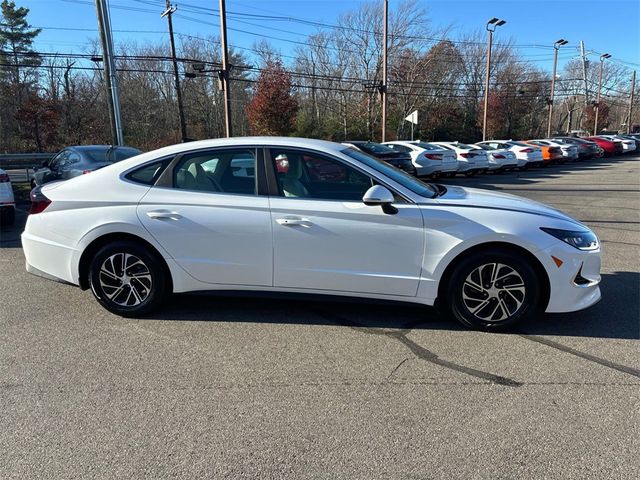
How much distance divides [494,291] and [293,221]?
1.74 metres

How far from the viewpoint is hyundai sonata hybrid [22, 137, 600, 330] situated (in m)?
3.88

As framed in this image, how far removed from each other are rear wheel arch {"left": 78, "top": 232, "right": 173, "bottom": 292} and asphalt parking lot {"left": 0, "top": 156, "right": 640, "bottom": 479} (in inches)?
13.7

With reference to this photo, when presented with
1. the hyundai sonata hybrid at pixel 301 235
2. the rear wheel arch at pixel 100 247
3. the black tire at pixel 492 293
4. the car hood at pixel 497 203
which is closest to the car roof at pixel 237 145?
the hyundai sonata hybrid at pixel 301 235

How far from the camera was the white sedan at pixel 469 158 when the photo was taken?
19.6 m

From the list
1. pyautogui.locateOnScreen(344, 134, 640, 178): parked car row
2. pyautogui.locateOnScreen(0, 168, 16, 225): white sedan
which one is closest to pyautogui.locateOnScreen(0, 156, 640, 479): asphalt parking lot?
pyautogui.locateOnScreen(0, 168, 16, 225): white sedan

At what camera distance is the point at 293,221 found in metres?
3.99

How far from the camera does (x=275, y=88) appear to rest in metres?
30.8

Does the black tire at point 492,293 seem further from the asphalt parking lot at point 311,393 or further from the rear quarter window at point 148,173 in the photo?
the rear quarter window at point 148,173

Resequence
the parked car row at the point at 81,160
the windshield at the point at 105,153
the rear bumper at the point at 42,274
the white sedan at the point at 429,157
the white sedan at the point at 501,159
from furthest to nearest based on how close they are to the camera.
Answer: the white sedan at the point at 501,159 < the white sedan at the point at 429,157 < the windshield at the point at 105,153 < the parked car row at the point at 81,160 < the rear bumper at the point at 42,274

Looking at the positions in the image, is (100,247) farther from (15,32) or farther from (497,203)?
(15,32)

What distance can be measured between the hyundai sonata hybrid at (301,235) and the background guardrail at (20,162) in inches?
656

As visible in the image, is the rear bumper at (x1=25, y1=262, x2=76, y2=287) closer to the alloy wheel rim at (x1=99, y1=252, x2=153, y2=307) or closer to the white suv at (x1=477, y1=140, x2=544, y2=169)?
the alloy wheel rim at (x1=99, y1=252, x2=153, y2=307)

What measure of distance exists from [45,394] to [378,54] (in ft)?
155

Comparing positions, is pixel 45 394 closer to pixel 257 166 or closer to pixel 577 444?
pixel 257 166
